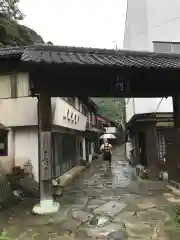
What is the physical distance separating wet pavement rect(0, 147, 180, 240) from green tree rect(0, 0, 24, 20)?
19.1 meters

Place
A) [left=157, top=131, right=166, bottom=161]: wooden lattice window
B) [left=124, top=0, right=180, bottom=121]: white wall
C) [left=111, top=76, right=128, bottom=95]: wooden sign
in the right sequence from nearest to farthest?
[left=111, top=76, right=128, bottom=95]: wooden sign < [left=157, top=131, right=166, bottom=161]: wooden lattice window < [left=124, top=0, right=180, bottom=121]: white wall

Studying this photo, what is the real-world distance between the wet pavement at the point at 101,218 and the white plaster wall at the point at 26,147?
7.54ft

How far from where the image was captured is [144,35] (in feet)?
Result: 61.1

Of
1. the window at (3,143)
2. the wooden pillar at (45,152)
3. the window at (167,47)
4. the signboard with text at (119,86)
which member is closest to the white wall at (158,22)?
the window at (167,47)

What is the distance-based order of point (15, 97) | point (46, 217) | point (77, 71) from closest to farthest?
point (46, 217) < point (77, 71) < point (15, 97)

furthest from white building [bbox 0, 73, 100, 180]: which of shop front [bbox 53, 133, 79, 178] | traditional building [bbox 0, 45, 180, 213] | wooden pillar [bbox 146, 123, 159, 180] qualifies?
wooden pillar [bbox 146, 123, 159, 180]

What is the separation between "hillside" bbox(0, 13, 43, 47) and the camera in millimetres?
21844

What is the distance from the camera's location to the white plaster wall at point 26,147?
1330 cm

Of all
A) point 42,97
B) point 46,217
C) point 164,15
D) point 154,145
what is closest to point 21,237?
point 46,217

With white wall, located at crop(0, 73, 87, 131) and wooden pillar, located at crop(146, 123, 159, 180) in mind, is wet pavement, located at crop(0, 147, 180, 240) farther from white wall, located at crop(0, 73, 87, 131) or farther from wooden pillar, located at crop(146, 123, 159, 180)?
white wall, located at crop(0, 73, 87, 131)

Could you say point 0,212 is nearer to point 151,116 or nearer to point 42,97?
point 42,97

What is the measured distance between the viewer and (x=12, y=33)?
2319cm

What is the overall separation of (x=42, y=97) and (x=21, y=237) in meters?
5.14

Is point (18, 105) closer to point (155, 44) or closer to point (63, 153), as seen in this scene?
point (63, 153)
